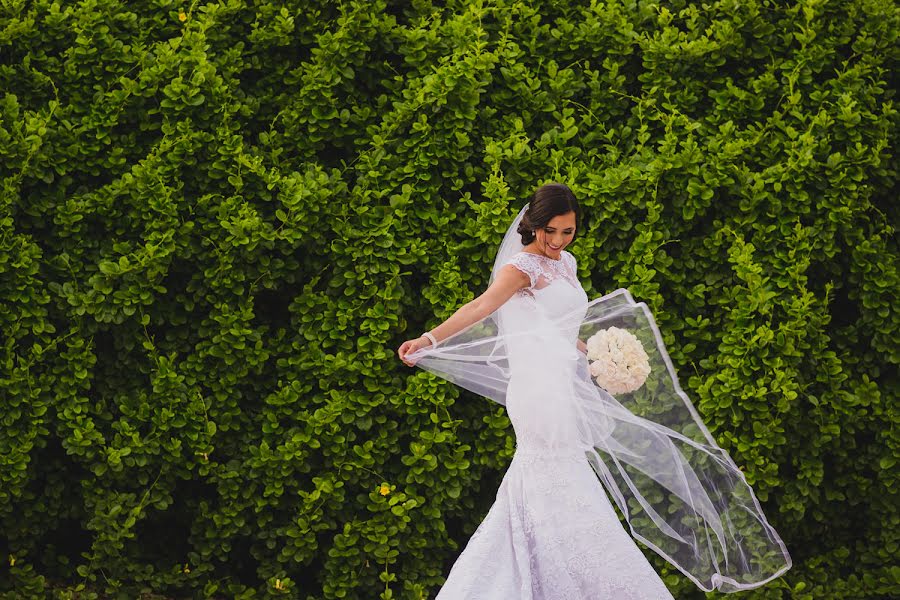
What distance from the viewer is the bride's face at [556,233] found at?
4.27 m

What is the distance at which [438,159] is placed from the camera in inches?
229

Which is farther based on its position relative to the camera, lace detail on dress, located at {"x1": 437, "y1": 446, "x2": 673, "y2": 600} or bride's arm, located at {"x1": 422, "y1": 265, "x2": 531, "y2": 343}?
bride's arm, located at {"x1": 422, "y1": 265, "x2": 531, "y2": 343}

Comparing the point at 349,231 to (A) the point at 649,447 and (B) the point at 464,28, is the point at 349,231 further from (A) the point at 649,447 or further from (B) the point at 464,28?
(A) the point at 649,447

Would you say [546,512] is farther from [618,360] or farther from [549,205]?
[549,205]

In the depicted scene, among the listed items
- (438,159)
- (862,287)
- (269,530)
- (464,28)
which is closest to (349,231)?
(438,159)

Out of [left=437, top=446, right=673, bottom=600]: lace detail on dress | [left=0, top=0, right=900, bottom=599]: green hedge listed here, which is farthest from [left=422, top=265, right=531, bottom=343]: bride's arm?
[left=0, top=0, right=900, bottom=599]: green hedge

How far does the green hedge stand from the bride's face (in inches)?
51.3

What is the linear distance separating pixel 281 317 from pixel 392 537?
1.38m

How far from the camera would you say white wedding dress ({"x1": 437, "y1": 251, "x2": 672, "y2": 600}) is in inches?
158

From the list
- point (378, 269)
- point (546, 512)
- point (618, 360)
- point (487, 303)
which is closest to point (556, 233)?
point (487, 303)

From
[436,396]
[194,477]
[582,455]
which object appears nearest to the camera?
[582,455]

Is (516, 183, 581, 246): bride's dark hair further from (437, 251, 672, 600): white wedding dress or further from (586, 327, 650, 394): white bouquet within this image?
(586, 327, 650, 394): white bouquet

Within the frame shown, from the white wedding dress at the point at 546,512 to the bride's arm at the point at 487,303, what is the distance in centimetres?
5

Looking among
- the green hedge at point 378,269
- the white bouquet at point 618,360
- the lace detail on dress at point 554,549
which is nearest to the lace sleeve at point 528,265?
the white bouquet at point 618,360
